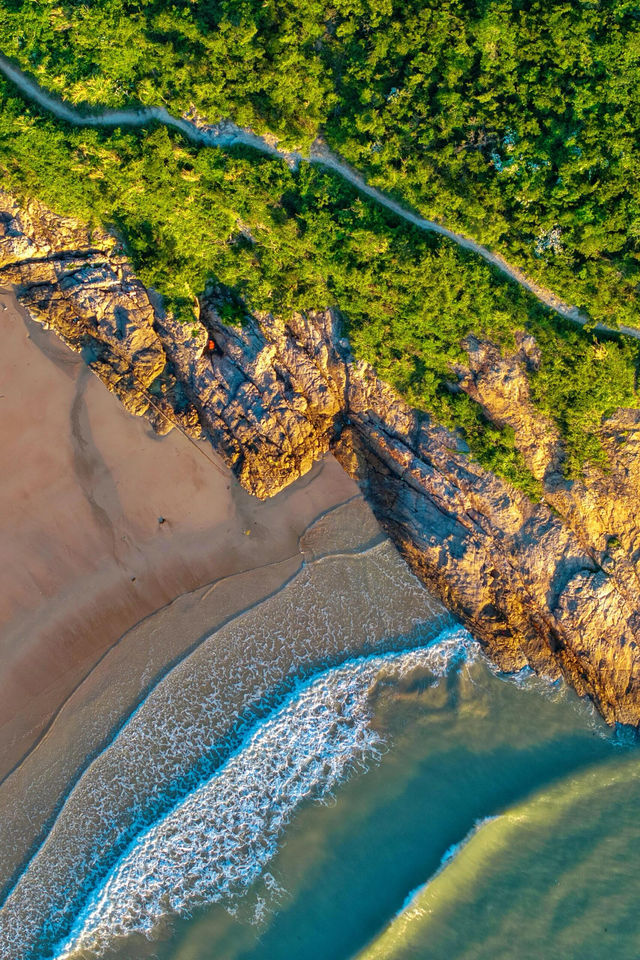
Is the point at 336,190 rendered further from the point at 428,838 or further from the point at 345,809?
the point at 428,838

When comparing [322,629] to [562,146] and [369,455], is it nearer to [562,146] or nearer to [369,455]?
[369,455]

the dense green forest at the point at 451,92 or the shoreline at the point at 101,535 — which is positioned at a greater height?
the dense green forest at the point at 451,92

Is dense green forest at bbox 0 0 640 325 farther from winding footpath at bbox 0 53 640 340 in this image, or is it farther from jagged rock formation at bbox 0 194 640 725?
jagged rock formation at bbox 0 194 640 725

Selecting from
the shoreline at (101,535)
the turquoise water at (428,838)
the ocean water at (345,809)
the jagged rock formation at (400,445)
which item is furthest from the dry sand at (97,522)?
the turquoise water at (428,838)

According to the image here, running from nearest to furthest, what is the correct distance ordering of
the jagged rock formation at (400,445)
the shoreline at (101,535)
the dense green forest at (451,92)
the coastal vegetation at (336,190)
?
the dense green forest at (451,92) < the coastal vegetation at (336,190) < the jagged rock formation at (400,445) < the shoreline at (101,535)

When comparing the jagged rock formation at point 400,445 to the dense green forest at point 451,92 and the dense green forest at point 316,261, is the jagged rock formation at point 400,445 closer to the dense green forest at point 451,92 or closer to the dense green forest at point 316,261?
the dense green forest at point 316,261

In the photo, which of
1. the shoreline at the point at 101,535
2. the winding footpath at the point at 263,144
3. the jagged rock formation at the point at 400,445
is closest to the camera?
the winding footpath at the point at 263,144

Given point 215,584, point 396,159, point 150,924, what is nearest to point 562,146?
point 396,159

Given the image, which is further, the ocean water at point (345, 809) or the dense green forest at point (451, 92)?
the ocean water at point (345, 809)
